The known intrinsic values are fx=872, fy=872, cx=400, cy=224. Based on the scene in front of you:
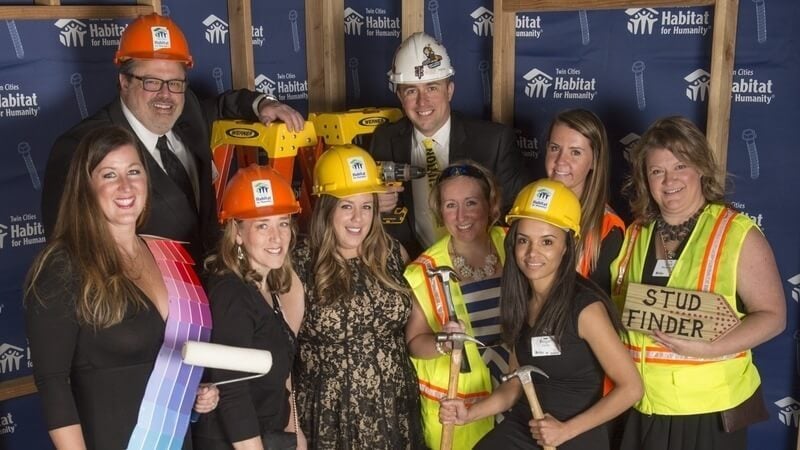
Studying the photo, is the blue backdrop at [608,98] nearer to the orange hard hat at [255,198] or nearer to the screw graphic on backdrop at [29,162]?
the screw graphic on backdrop at [29,162]

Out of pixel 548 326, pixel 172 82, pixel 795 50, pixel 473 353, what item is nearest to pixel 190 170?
pixel 172 82

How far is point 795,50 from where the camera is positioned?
354 centimetres

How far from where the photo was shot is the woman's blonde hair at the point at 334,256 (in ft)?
9.85

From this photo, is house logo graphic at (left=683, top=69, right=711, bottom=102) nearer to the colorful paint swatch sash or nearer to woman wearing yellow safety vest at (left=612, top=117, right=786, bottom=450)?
woman wearing yellow safety vest at (left=612, top=117, right=786, bottom=450)

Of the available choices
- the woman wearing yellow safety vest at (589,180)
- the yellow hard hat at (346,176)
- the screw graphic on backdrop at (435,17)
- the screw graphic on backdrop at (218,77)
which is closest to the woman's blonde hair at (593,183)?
the woman wearing yellow safety vest at (589,180)

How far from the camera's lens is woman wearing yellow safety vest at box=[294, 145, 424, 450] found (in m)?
3.02

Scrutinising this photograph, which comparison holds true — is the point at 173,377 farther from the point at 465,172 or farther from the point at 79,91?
the point at 79,91

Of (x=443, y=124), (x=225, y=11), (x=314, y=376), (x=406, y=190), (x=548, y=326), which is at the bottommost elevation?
(x=314, y=376)

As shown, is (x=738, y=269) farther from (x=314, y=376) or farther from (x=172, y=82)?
(x=172, y=82)

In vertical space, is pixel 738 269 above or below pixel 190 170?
below

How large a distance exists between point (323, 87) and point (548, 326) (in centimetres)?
283

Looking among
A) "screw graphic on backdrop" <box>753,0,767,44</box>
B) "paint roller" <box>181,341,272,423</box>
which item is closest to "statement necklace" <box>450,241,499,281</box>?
"paint roller" <box>181,341,272,423</box>

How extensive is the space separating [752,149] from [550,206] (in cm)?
142

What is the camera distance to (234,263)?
2.70 meters
